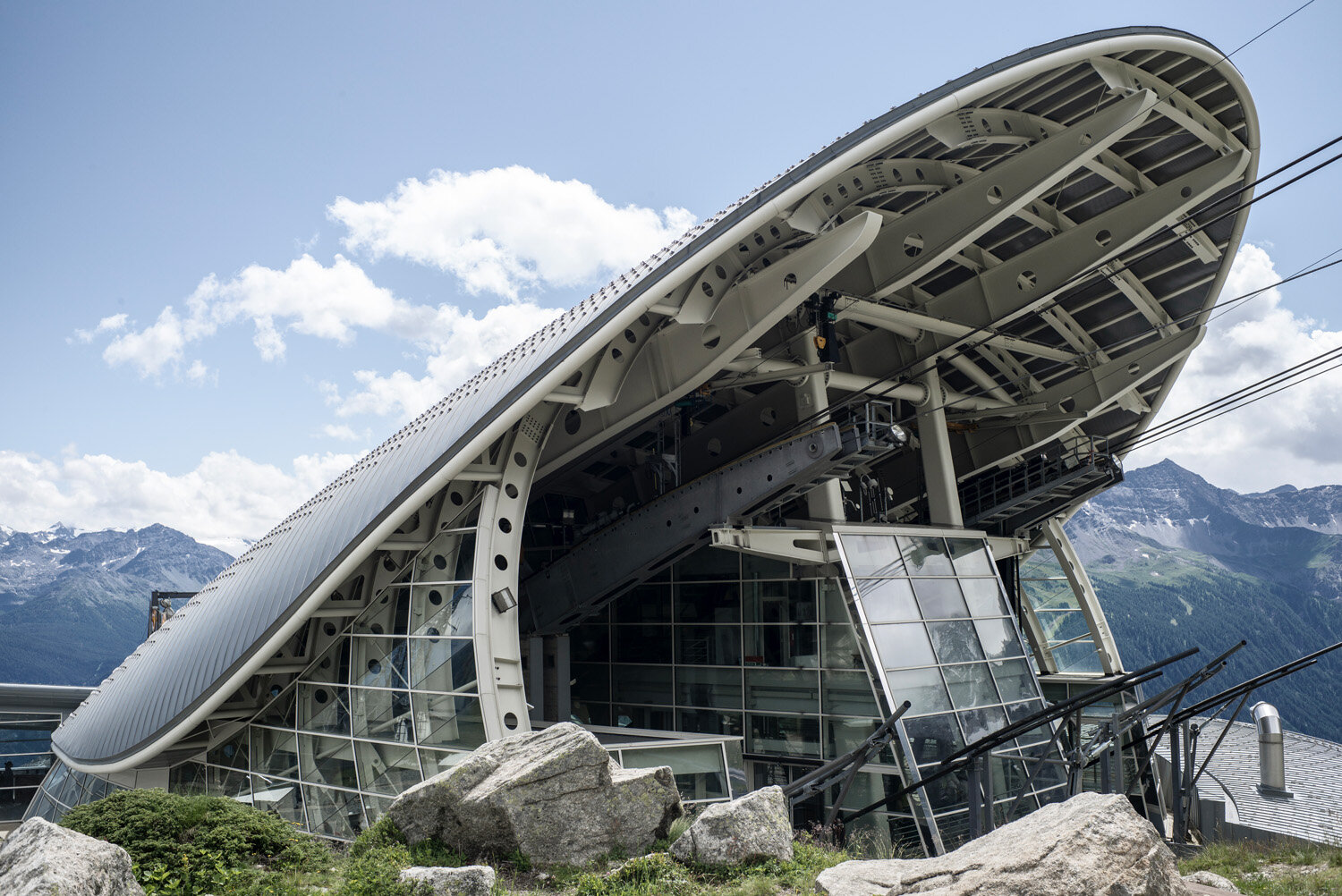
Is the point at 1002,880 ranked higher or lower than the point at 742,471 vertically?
lower

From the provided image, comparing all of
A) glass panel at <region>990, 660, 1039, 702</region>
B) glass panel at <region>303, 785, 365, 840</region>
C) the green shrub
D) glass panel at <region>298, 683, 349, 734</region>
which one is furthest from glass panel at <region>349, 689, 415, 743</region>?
glass panel at <region>990, 660, 1039, 702</region>

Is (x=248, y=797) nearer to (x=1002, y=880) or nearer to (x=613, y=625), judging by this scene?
(x=613, y=625)

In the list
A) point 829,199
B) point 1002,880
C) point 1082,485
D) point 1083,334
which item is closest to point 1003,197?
point 829,199

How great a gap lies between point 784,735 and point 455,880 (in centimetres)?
1520

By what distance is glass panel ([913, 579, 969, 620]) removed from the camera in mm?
20844

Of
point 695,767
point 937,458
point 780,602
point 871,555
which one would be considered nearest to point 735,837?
point 695,767

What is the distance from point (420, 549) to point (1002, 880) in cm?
1316

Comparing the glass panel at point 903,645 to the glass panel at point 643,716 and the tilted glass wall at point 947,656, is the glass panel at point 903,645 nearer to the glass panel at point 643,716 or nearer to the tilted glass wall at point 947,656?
the tilted glass wall at point 947,656

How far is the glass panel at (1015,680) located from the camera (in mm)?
20859

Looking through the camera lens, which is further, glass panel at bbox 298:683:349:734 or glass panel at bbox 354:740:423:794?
glass panel at bbox 298:683:349:734

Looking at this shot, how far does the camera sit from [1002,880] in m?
6.77

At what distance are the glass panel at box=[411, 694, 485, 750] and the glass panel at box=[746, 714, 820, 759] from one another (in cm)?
876

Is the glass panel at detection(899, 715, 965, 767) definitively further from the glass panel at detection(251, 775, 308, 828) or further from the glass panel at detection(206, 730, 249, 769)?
the glass panel at detection(206, 730, 249, 769)

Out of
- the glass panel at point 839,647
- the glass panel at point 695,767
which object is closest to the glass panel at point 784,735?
the glass panel at point 839,647
